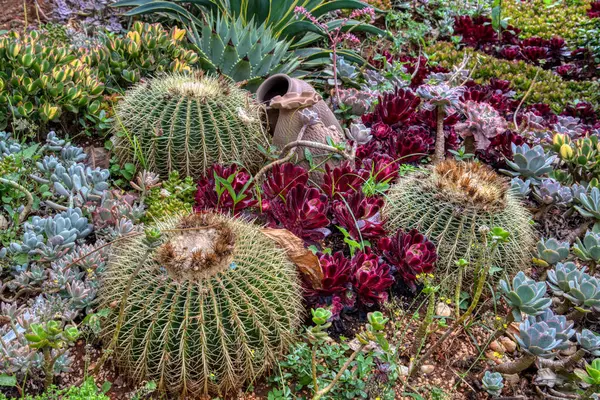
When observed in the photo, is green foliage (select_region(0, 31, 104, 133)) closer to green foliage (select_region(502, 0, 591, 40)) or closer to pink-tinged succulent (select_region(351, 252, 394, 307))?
pink-tinged succulent (select_region(351, 252, 394, 307))

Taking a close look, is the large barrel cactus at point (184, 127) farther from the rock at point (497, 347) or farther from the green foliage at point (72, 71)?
the rock at point (497, 347)

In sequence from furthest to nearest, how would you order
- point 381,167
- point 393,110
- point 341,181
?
point 393,110 < point 381,167 < point 341,181

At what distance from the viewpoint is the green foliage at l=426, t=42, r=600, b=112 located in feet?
15.9

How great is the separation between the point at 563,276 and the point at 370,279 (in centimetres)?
90

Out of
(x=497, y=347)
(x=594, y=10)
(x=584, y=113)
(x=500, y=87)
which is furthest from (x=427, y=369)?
(x=594, y=10)

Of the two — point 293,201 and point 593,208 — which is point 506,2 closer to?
point 593,208

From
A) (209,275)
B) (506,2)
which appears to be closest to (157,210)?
(209,275)

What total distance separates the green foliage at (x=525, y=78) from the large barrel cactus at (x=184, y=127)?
253 centimetres

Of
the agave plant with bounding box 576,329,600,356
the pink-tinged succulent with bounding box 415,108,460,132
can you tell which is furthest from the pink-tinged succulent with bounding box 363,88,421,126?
the agave plant with bounding box 576,329,600,356

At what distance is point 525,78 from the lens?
5.07 m

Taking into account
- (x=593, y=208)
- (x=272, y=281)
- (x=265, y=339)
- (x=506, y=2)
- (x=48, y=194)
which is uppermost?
(x=506, y=2)

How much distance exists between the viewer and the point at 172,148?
3068 millimetres

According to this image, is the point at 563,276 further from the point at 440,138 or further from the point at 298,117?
the point at 298,117

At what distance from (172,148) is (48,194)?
0.67 m
